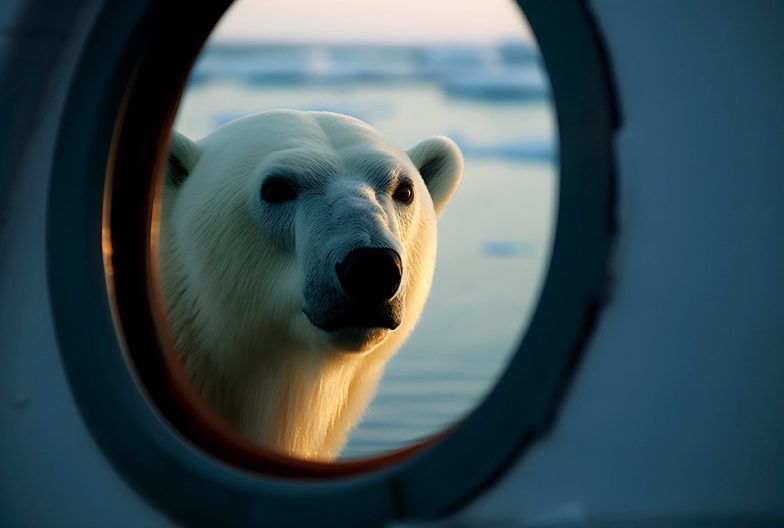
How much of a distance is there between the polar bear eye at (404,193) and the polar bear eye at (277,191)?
0.22m

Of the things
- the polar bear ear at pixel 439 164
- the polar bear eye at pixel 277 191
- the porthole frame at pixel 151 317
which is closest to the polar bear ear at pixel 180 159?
the polar bear eye at pixel 277 191

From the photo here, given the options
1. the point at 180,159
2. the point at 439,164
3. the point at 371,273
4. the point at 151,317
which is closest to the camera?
the point at 151,317

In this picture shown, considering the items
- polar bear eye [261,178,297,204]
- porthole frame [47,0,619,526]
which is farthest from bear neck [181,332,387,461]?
porthole frame [47,0,619,526]

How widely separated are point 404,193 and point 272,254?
308 millimetres

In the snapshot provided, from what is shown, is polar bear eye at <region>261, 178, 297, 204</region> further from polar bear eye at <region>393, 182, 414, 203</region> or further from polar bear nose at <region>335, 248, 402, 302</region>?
polar bear nose at <region>335, 248, 402, 302</region>

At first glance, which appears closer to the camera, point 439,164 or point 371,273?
point 371,273

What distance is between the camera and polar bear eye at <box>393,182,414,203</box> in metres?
2.09

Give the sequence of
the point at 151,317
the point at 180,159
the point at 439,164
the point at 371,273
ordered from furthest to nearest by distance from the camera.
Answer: the point at 439,164
the point at 180,159
the point at 371,273
the point at 151,317

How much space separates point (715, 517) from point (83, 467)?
0.68 meters

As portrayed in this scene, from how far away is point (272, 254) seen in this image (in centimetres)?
204

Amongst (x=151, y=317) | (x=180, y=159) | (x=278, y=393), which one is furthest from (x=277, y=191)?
(x=151, y=317)

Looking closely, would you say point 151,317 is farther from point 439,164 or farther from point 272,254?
point 439,164

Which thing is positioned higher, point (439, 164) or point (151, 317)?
point (439, 164)

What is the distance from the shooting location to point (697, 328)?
2.94ft
